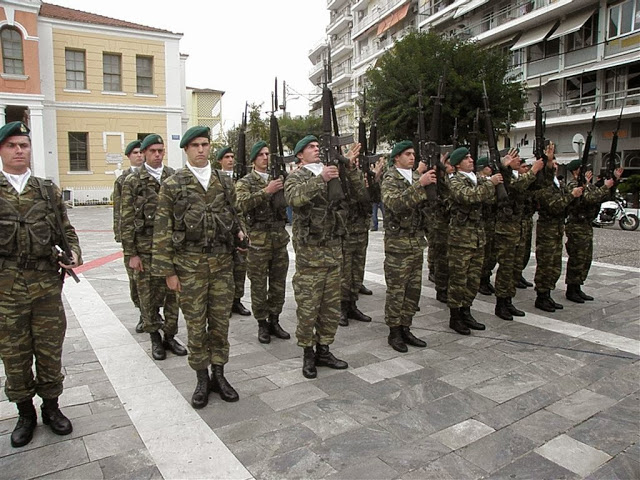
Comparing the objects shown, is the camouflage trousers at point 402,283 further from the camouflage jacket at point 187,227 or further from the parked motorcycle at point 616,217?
the parked motorcycle at point 616,217

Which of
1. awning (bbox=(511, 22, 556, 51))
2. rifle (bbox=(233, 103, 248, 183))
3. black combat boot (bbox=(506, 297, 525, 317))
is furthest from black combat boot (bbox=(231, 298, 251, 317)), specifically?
awning (bbox=(511, 22, 556, 51))

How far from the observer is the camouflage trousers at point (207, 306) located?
3.83m

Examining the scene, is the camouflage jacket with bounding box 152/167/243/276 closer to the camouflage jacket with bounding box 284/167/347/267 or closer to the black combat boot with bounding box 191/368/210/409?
the camouflage jacket with bounding box 284/167/347/267

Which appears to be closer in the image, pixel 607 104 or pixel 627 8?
pixel 627 8

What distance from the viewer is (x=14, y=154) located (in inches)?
131

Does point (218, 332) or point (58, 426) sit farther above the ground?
point (218, 332)

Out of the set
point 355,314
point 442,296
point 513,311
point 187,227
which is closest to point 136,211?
point 187,227

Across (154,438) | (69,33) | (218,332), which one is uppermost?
(69,33)

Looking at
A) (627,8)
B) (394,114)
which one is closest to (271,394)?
(394,114)

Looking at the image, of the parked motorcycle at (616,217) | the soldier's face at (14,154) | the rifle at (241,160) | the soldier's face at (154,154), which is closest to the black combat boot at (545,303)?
the rifle at (241,160)

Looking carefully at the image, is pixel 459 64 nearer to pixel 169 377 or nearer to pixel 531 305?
pixel 531 305

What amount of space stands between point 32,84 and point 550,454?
24.6m

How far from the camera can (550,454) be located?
3.13 m

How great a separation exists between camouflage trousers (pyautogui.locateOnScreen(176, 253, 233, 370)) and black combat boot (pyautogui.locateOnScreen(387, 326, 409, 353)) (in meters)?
1.80
